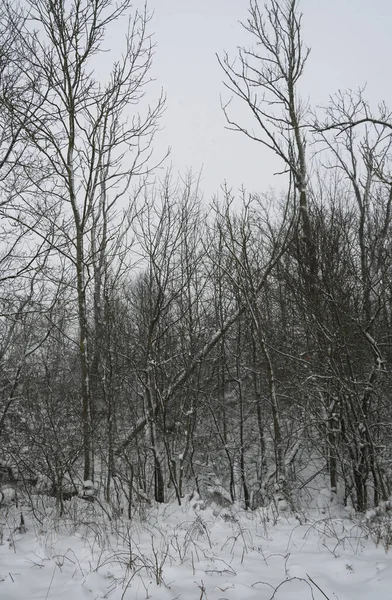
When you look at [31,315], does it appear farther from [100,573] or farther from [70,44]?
[100,573]

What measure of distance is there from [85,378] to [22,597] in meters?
3.42

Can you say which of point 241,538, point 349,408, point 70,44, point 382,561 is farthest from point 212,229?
point 382,561

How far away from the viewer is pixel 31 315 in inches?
303

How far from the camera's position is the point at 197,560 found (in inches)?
136

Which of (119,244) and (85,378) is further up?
(119,244)

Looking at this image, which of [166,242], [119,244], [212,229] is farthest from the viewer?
[212,229]

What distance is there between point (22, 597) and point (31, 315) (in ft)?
18.3

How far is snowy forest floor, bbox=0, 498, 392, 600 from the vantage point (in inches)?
110

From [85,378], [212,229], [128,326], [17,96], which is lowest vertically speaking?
[85,378]

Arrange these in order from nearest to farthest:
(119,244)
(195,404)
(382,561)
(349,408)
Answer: (382,561)
(349,408)
(119,244)
(195,404)

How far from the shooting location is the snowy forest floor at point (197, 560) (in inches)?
110

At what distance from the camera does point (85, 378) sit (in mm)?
6023

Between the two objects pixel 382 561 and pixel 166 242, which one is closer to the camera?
pixel 382 561

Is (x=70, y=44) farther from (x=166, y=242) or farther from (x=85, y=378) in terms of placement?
A: (x=85, y=378)
